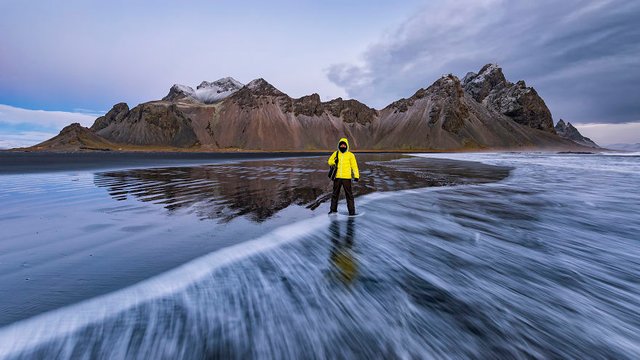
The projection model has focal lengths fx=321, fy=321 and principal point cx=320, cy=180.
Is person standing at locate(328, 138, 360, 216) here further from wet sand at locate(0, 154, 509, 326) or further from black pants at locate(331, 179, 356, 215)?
wet sand at locate(0, 154, 509, 326)

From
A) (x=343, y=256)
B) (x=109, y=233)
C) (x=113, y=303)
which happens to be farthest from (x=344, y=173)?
(x=113, y=303)

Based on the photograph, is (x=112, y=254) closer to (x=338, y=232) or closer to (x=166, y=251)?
(x=166, y=251)

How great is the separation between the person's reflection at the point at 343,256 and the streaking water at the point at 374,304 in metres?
0.05

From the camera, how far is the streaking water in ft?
12.7

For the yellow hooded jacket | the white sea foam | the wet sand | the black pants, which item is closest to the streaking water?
the white sea foam

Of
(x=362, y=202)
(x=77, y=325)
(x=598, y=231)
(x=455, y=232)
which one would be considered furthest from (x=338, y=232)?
(x=598, y=231)

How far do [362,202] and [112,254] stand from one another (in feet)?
32.4

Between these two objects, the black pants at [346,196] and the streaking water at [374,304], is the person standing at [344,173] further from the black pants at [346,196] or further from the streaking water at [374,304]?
the streaking water at [374,304]

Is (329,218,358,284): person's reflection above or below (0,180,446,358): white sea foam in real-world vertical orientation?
below

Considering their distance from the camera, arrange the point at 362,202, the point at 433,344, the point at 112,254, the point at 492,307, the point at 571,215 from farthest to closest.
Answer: the point at 362,202 < the point at 571,215 < the point at 112,254 < the point at 492,307 < the point at 433,344

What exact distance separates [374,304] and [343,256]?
7.79ft

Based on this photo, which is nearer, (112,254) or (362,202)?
(112,254)

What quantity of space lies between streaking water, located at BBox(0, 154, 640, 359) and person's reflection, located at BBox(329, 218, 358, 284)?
0.05 meters

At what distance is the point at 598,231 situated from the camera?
960 cm
